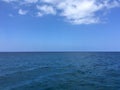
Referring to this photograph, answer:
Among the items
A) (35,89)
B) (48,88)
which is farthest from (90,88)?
(35,89)

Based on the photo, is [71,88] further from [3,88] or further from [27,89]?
[3,88]

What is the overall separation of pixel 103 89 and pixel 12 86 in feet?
30.4

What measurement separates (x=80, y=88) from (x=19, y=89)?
6008 mm

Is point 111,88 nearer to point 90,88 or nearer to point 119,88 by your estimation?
A: point 119,88

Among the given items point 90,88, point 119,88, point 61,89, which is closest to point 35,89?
point 61,89

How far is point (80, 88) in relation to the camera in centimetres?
1606

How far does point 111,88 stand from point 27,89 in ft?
27.4

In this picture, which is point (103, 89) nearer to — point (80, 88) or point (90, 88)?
point (90, 88)

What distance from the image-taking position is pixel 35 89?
15.8m

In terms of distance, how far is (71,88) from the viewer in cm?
1603

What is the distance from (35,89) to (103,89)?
262 inches

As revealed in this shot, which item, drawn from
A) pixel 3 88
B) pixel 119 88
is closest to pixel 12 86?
pixel 3 88

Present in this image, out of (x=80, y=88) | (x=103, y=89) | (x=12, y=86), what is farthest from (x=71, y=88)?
(x=12, y=86)

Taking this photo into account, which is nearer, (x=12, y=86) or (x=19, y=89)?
(x=19, y=89)
